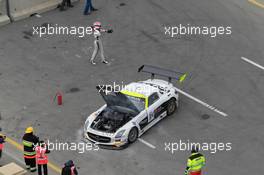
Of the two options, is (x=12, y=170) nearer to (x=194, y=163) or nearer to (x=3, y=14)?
(x=194, y=163)

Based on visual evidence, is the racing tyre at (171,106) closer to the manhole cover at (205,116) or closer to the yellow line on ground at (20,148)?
the manhole cover at (205,116)

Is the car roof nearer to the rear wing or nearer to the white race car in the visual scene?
the white race car

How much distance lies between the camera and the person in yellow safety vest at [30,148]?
23.2 meters

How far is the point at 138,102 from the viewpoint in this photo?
26656 mm

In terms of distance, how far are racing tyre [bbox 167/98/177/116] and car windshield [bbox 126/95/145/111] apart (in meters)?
1.34

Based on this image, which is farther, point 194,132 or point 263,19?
point 263,19

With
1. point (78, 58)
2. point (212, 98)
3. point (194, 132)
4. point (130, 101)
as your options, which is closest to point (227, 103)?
point (212, 98)

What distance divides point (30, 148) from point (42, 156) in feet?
2.07

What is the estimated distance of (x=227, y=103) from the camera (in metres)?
28.7

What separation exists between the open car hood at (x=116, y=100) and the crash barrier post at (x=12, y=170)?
183 inches

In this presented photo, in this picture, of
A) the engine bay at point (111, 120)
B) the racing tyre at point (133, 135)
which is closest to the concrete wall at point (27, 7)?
the engine bay at point (111, 120)

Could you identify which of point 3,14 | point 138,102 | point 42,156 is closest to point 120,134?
point 138,102

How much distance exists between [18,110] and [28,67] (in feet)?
12.5

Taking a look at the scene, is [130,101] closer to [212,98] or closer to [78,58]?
[212,98]
